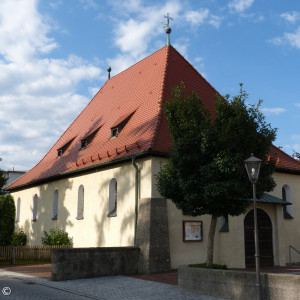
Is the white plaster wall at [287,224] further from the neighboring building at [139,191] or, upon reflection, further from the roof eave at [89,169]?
the roof eave at [89,169]

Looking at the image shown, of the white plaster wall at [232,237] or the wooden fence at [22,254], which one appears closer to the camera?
the white plaster wall at [232,237]

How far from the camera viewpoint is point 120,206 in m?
19.3

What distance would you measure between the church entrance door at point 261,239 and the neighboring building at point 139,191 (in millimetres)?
49

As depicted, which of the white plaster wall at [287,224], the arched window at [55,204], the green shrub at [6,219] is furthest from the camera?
the arched window at [55,204]

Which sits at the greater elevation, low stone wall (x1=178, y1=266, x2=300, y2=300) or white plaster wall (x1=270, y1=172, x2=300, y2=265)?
white plaster wall (x1=270, y1=172, x2=300, y2=265)

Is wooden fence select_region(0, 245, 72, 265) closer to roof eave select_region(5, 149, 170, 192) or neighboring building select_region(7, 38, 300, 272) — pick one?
neighboring building select_region(7, 38, 300, 272)

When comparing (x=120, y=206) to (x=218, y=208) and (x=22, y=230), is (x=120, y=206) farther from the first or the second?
(x=22, y=230)

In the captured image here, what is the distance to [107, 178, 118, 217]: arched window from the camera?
795 inches

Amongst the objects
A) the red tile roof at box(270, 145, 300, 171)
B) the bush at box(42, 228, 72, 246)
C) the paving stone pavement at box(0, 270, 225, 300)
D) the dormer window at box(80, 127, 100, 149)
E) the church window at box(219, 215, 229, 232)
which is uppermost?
the dormer window at box(80, 127, 100, 149)

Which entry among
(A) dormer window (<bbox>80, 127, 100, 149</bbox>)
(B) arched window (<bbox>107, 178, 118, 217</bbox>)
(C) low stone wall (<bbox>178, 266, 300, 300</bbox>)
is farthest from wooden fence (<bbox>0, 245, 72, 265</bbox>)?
(C) low stone wall (<bbox>178, 266, 300, 300</bbox>)

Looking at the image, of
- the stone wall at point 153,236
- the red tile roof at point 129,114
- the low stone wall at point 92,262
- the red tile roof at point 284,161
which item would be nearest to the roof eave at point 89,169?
the red tile roof at point 129,114

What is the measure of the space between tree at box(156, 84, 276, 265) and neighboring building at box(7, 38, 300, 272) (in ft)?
12.8

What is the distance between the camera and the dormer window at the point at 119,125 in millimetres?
21922

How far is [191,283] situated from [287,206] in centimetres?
Result: 1187
